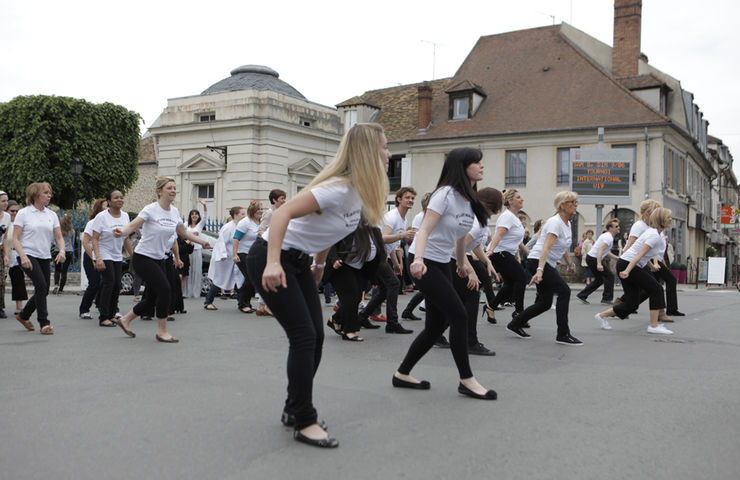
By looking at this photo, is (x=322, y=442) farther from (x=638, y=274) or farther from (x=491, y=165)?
(x=491, y=165)

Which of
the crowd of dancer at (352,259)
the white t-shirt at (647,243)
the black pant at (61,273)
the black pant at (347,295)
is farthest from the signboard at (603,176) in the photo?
the black pant at (347,295)

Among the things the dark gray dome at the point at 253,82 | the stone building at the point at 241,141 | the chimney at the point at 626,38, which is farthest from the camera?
the chimney at the point at 626,38

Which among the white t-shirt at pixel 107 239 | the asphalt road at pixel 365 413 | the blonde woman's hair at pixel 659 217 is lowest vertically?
the asphalt road at pixel 365 413

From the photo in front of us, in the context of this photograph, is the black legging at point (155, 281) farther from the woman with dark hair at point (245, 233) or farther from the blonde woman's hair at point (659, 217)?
the blonde woman's hair at point (659, 217)

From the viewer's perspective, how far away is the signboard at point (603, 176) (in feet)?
81.6

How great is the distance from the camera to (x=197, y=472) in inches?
136

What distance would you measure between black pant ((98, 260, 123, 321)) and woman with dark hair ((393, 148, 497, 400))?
547cm

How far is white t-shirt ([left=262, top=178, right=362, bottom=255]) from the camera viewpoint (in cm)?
403

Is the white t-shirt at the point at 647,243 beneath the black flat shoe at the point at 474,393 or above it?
above

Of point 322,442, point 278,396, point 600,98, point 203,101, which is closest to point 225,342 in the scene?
point 278,396

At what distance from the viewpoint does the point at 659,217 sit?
9.55 m

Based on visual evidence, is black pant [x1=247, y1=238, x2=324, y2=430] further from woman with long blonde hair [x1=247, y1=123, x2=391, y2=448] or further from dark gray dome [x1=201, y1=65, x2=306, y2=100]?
dark gray dome [x1=201, y1=65, x2=306, y2=100]

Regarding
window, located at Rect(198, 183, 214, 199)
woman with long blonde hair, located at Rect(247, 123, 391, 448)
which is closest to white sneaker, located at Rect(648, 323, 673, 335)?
woman with long blonde hair, located at Rect(247, 123, 391, 448)

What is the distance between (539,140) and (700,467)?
31.6m
